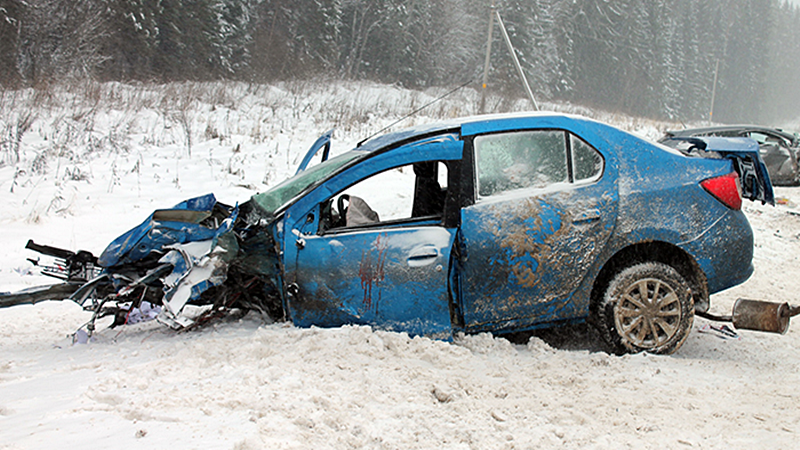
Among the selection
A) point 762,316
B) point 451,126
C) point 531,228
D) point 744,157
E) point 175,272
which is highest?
point 451,126

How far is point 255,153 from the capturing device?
1119 centimetres

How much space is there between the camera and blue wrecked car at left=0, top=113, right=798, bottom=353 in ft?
12.6

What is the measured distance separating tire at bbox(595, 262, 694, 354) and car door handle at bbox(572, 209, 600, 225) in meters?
0.47

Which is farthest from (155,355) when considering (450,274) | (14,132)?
(14,132)

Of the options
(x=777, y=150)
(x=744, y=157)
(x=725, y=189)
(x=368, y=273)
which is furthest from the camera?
(x=777, y=150)

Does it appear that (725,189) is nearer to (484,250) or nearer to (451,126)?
(484,250)

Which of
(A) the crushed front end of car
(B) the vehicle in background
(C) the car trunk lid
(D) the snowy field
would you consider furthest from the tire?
(B) the vehicle in background

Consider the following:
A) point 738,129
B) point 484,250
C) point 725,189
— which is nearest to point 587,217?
point 484,250

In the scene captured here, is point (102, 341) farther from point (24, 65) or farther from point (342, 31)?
point (342, 31)

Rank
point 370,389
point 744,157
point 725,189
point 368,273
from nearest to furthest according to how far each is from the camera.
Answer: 1. point 370,389
2. point 368,273
3. point 725,189
4. point 744,157

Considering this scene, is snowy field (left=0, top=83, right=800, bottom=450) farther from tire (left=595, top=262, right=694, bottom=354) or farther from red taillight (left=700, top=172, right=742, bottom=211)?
red taillight (left=700, top=172, right=742, bottom=211)

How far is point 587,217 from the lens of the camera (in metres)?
3.96

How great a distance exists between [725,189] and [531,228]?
161 cm

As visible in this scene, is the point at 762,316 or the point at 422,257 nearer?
the point at 422,257
